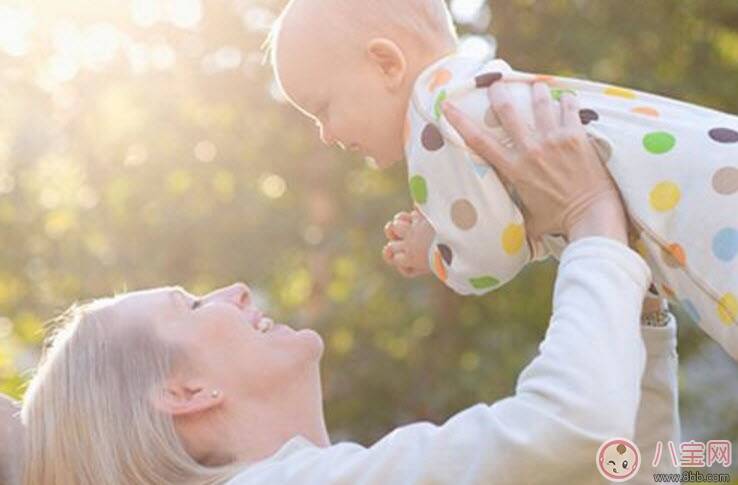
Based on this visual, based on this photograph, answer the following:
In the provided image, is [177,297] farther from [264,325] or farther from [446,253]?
[446,253]

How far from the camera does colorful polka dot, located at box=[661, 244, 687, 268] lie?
2.25m

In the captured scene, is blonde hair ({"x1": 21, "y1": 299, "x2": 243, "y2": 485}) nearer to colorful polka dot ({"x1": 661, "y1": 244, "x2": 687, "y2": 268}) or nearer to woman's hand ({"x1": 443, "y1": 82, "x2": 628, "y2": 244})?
woman's hand ({"x1": 443, "y1": 82, "x2": 628, "y2": 244})

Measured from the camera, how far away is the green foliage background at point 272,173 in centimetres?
790

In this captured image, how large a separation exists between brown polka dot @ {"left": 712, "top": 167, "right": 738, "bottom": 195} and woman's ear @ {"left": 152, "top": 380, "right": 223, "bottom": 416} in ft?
2.89

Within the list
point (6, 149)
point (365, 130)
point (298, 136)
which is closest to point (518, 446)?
point (365, 130)

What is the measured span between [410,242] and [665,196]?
51cm

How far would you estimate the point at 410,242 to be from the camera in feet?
8.48

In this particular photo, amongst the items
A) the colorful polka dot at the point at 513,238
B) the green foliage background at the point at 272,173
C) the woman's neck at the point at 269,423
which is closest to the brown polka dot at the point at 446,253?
the colorful polka dot at the point at 513,238

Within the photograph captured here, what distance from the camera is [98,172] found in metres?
8.22

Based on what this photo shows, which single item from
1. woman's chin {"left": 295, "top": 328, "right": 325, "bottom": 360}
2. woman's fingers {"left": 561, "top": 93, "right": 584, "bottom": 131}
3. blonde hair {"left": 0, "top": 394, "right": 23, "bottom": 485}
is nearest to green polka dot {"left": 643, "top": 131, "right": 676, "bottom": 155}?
woman's fingers {"left": 561, "top": 93, "right": 584, "bottom": 131}

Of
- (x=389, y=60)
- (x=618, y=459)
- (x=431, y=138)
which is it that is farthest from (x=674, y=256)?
(x=389, y=60)

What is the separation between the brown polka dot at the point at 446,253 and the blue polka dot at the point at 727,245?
1.48 ft

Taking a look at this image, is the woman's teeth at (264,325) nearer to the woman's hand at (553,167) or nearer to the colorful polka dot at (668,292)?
the woman's hand at (553,167)

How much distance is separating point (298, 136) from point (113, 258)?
1223 mm
